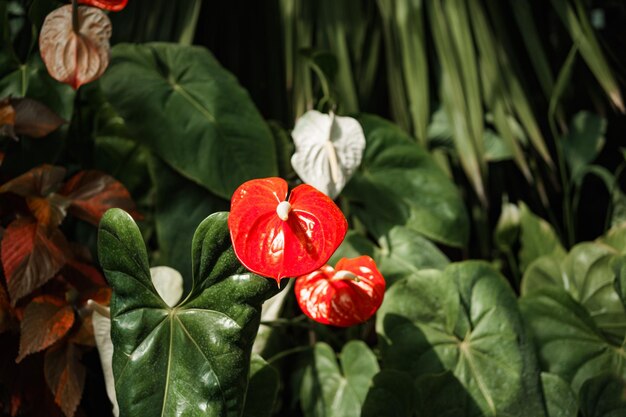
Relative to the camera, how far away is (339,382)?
120 cm

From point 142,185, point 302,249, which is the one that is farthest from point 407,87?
point 302,249

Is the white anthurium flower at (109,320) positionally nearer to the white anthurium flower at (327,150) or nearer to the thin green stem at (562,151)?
the white anthurium flower at (327,150)

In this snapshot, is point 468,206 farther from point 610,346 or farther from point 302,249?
point 302,249

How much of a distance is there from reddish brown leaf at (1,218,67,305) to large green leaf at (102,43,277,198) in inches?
10.0

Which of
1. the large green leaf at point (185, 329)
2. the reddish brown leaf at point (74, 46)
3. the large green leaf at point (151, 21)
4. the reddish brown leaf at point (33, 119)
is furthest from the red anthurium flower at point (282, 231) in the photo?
the large green leaf at point (151, 21)

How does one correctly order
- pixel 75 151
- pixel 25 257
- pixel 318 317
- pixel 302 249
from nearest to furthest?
pixel 302 249
pixel 318 317
pixel 25 257
pixel 75 151

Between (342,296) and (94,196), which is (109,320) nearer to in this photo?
(94,196)

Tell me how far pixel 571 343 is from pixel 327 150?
54 centimetres

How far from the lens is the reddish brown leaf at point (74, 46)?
3.50 feet

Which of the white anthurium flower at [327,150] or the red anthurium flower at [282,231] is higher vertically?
the red anthurium flower at [282,231]

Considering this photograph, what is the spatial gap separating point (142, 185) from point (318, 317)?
62 cm

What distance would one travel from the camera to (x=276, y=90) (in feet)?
5.21

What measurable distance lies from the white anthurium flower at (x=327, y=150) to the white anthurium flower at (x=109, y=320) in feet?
0.90

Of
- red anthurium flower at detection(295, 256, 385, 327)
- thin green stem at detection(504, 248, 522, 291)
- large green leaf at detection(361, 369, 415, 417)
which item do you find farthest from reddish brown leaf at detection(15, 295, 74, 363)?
thin green stem at detection(504, 248, 522, 291)
